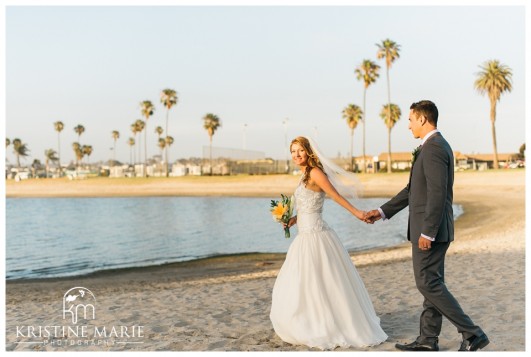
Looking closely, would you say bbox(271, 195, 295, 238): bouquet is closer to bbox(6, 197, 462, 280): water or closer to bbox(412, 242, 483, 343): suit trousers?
bbox(412, 242, 483, 343): suit trousers

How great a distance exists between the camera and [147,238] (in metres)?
30.5

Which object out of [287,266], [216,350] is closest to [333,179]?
[287,266]

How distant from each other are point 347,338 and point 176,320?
8.99 feet

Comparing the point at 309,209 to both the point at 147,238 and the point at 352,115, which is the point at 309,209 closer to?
the point at 147,238

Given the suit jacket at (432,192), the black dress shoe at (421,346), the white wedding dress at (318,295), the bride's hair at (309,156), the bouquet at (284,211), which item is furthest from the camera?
the bouquet at (284,211)

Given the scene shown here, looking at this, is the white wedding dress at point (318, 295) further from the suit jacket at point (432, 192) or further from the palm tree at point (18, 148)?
the palm tree at point (18, 148)

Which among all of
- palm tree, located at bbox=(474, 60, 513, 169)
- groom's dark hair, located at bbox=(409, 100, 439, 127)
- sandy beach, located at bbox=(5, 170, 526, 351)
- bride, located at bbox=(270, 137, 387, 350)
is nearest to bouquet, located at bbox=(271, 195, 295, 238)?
bride, located at bbox=(270, 137, 387, 350)

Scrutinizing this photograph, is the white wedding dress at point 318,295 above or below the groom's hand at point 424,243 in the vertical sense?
below

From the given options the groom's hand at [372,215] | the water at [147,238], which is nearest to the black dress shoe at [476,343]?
the groom's hand at [372,215]

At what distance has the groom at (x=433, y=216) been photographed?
5.74 metres

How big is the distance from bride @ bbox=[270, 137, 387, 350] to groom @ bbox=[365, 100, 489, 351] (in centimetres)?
79

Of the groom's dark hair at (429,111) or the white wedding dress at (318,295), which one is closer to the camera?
the groom's dark hair at (429,111)

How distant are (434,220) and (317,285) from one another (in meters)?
1.50

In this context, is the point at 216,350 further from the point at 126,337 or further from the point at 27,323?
the point at 27,323
